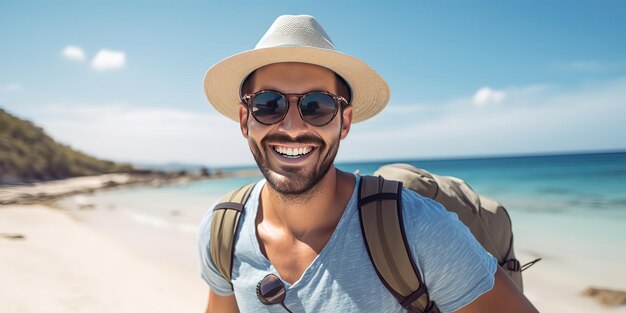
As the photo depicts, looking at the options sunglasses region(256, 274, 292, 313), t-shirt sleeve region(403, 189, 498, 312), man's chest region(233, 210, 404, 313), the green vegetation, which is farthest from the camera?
the green vegetation

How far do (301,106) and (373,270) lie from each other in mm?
831

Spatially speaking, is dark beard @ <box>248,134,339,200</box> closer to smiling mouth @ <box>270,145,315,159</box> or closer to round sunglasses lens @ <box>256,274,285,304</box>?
smiling mouth @ <box>270,145,315,159</box>

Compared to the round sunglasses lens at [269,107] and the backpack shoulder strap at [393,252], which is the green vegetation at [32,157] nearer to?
the round sunglasses lens at [269,107]

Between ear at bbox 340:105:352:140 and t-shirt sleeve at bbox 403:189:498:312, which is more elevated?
ear at bbox 340:105:352:140

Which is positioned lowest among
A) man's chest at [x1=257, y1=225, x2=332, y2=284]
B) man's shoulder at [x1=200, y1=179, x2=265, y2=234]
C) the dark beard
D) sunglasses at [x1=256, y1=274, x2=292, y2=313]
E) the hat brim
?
sunglasses at [x1=256, y1=274, x2=292, y2=313]

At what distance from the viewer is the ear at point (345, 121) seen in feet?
6.69

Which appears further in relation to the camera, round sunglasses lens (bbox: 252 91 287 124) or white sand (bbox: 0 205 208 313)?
white sand (bbox: 0 205 208 313)

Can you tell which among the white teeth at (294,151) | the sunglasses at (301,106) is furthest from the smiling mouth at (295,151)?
the sunglasses at (301,106)

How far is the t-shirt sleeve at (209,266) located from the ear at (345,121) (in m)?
0.85

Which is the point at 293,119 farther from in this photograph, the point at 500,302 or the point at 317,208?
the point at 500,302

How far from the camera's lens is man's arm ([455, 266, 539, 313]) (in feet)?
5.11

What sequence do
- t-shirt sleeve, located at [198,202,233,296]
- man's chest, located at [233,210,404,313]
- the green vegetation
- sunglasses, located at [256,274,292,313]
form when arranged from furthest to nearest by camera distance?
the green vegetation < t-shirt sleeve, located at [198,202,233,296] < sunglasses, located at [256,274,292,313] < man's chest, located at [233,210,404,313]

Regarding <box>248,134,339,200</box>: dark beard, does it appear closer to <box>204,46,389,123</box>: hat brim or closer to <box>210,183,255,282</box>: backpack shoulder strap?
<box>210,183,255,282</box>: backpack shoulder strap

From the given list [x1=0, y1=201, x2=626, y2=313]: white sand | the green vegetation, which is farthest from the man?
the green vegetation
